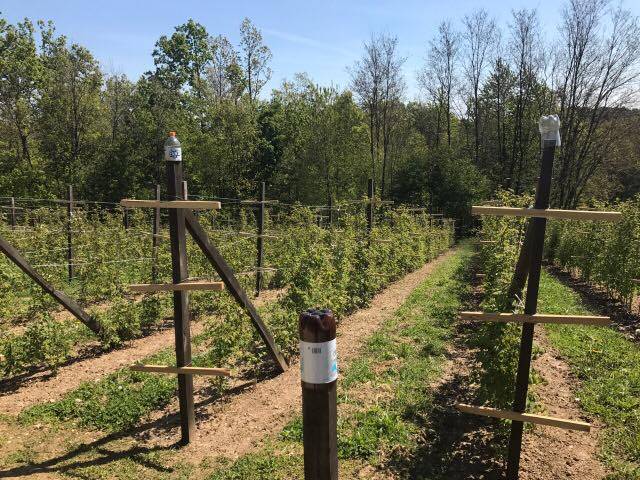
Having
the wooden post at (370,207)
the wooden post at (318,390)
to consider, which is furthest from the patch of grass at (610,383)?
the wooden post at (370,207)

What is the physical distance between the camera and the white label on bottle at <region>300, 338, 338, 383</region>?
170 cm

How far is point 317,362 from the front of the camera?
5.60ft

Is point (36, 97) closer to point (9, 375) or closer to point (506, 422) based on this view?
point (9, 375)

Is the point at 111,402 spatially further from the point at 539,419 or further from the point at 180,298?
the point at 539,419

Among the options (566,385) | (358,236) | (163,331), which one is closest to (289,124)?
(358,236)

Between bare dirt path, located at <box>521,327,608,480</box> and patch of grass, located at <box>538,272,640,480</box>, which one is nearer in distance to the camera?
bare dirt path, located at <box>521,327,608,480</box>

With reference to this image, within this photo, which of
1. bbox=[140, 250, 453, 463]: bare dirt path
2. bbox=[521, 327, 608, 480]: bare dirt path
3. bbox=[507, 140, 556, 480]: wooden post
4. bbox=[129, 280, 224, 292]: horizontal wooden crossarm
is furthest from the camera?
bbox=[140, 250, 453, 463]: bare dirt path

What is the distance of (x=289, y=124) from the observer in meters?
35.8

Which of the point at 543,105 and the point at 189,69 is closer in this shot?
the point at 543,105

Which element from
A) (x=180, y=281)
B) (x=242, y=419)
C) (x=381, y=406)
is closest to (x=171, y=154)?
(x=180, y=281)

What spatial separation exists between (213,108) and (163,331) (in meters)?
26.2

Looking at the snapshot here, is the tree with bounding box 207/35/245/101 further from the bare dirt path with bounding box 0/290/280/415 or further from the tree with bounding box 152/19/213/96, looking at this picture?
the bare dirt path with bounding box 0/290/280/415

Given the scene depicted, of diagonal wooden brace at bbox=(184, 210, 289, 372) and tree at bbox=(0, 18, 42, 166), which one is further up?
tree at bbox=(0, 18, 42, 166)

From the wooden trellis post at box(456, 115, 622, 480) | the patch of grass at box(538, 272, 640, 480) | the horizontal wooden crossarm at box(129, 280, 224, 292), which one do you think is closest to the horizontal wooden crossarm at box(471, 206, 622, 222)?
the wooden trellis post at box(456, 115, 622, 480)
